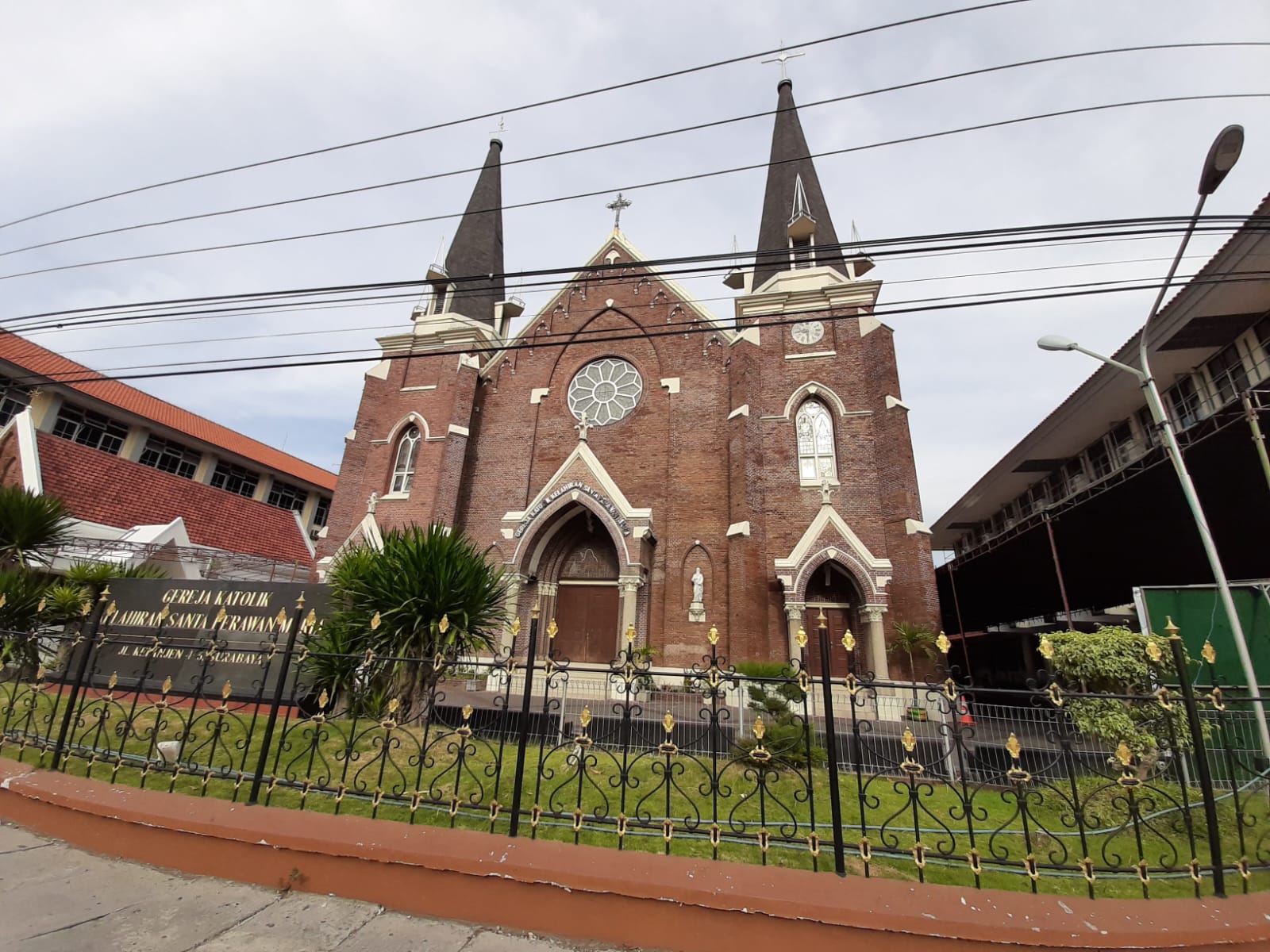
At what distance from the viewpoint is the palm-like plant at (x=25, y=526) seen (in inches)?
422

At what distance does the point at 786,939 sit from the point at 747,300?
16.8 metres

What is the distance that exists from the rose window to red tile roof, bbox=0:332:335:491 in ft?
47.2

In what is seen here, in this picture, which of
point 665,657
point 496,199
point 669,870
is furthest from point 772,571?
point 496,199

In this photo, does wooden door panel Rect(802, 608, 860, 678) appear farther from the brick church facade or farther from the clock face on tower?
the clock face on tower

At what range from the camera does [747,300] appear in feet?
57.8

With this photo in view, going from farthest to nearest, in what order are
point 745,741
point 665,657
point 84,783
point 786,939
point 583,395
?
point 583,395 < point 665,657 < point 745,741 < point 84,783 < point 786,939

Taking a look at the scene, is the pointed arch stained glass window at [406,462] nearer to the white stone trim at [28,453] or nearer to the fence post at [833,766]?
the white stone trim at [28,453]

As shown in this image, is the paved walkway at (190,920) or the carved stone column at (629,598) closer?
the paved walkway at (190,920)

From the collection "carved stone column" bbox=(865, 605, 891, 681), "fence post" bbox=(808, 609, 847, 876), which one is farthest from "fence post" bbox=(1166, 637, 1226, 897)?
"carved stone column" bbox=(865, 605, 891, 681)

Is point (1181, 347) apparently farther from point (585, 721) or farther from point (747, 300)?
point (585, 721)

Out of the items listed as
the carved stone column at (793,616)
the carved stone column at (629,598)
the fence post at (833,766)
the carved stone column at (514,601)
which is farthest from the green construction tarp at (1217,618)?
the carved stone column at (514,601)

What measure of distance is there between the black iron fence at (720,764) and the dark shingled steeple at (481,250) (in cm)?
1582

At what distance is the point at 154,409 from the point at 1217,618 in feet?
109

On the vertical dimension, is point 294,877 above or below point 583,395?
below
